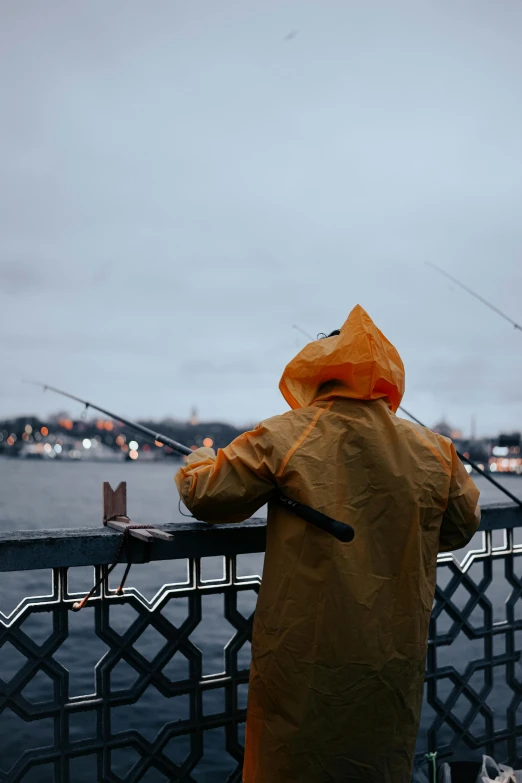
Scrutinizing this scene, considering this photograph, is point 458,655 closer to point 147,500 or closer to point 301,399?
point 301,399

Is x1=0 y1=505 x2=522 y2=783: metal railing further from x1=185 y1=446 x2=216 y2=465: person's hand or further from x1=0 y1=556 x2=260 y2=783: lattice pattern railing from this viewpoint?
x1=185 y1=446 x2=216 y2=465: person's hand

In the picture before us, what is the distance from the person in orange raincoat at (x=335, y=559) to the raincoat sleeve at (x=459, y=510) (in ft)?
0.50

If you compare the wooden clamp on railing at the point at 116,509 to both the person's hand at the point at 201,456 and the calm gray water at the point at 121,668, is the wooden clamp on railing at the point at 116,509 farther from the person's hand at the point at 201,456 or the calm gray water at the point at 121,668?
the calm gray water at the point at 121,668

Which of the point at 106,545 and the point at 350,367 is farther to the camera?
the point at 106,545

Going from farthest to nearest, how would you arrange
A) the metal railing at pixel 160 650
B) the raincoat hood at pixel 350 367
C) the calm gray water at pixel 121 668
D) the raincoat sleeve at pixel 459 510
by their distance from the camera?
the calm gray water at pixel 121 668 → the raincoat sleeve at pixel 459 510 → the metal railing at pixel 160 650 → the raincoat hood at pixel 350 367

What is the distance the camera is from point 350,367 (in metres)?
2.10

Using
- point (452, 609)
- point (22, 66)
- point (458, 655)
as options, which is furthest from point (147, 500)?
point (452, 609)

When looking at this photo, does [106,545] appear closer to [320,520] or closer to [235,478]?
[235,478]

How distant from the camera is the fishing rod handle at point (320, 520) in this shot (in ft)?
6.49

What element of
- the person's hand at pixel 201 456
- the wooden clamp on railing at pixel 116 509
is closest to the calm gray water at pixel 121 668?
the wooden clamp on railing at pixel 116 509

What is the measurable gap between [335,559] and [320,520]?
141mm

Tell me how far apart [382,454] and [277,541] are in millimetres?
427

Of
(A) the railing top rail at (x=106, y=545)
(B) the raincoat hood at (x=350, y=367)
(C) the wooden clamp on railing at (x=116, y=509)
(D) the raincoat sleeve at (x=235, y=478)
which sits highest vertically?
(B) the raincoat hood at (x=350, y=367)

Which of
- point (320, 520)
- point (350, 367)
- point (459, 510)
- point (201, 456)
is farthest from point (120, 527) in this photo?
point (459, 510)
